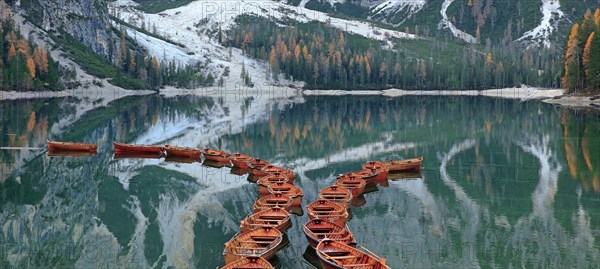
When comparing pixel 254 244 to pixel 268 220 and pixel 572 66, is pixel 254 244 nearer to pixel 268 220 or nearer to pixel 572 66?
pixel 268 220

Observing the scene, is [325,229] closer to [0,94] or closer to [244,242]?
[244,242]

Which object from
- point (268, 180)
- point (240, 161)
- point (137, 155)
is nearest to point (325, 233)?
point (268, 180)

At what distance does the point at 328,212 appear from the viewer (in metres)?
40.8

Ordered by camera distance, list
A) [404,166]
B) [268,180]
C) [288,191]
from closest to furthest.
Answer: [288,191] < [268,180] < [404,166]

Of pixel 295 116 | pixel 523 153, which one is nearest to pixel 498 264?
pixel 523 153

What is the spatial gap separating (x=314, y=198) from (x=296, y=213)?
6.41 meters

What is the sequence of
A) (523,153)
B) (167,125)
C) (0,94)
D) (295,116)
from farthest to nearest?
(0,94)
(295,116)
(167,125)
(523,153)

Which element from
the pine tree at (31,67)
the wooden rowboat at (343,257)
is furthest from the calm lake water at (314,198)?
the pine tree at (31,67)

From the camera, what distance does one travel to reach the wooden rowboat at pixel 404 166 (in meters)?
64.4

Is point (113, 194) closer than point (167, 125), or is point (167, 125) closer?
point (113, 194)

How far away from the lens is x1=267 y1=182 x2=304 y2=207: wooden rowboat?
4734 centimetres

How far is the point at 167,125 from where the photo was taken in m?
112

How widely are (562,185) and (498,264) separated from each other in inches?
1008

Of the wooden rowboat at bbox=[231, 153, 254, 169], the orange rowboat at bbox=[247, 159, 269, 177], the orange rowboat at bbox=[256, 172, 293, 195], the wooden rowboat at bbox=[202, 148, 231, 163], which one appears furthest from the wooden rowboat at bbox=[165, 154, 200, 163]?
the orange rowboat at bbox=[256, 172, 293, 195]
